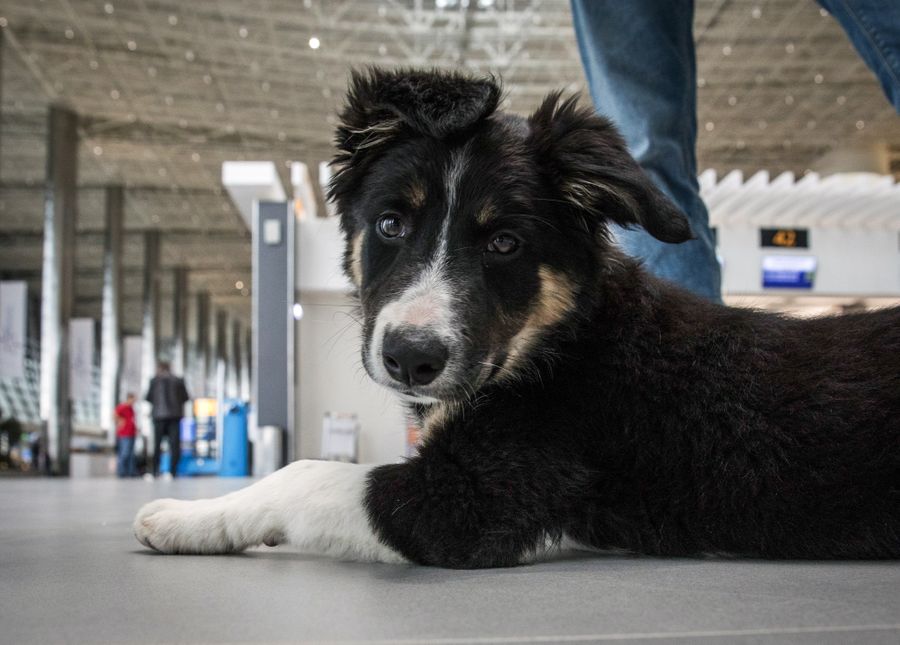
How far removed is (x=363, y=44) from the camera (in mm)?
21312

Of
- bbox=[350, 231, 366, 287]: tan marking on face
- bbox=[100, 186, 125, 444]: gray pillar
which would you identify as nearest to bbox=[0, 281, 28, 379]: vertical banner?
bbox=[100, 186, 125, 444]: gray pillar

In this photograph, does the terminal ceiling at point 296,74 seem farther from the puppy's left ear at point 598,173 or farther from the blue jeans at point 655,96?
the puppy's left ear at point 598,173

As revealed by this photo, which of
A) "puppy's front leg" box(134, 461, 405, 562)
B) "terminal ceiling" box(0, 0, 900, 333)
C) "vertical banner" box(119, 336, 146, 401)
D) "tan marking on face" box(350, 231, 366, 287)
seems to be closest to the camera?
"puppy's front leg" box(134, 461, 405, 562)

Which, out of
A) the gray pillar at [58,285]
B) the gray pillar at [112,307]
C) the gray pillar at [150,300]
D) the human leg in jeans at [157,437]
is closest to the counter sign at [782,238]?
the human leg in jeans at [157,437]

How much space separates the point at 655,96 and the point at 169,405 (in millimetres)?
15414

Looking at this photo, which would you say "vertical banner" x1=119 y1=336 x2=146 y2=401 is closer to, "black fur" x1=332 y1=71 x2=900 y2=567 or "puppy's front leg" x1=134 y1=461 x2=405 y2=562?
"puppy's front leg" x1=134 y1=461 x2=405 y2=562

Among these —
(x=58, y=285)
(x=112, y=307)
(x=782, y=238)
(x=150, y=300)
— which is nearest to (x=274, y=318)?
(x=782, y=238)

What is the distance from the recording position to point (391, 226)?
220 cm

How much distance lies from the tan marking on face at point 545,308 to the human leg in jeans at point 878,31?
44.5 inches

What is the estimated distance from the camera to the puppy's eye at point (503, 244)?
2125mm

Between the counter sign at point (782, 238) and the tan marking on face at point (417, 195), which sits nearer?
the tan marking on face at point (417, 195)

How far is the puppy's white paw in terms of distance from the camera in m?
2.04

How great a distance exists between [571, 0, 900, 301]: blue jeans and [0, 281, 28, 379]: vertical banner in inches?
754

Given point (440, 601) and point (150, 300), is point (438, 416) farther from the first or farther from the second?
point (150, 300)
